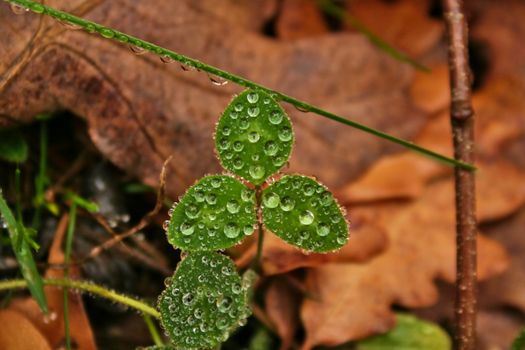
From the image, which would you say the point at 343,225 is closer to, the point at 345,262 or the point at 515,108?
the point at 345,262

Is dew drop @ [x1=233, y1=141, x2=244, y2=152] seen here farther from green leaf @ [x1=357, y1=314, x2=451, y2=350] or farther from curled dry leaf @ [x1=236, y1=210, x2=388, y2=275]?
green leaf @ [x1=357, y1=314, x2=451, y2=350]

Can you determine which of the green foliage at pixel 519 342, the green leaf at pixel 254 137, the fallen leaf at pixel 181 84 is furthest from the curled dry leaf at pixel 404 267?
the green leaf at pixel 254 137

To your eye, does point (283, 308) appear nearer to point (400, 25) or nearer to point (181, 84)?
point (181, 84)

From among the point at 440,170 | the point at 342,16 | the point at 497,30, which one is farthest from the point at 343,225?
the point at 497,30

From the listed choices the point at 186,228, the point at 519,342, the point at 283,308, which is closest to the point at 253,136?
the point at 186,228

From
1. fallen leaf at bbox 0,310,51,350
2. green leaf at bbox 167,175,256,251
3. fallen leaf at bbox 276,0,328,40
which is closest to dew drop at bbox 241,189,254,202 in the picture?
green leaf at bbox 167,175,256,251

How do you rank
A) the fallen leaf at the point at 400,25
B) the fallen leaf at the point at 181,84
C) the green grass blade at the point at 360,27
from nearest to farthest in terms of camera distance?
1. the fallen leaf at the point at 181,84
2. the green grass blade at the point at 360,27
3. the fallen leaf at the point at 400,25

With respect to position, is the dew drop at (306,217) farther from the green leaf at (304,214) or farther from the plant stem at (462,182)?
the plant stem at (462,182)
